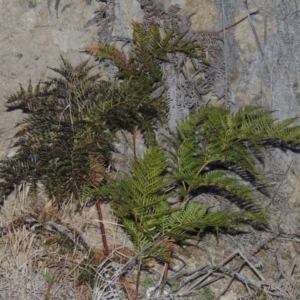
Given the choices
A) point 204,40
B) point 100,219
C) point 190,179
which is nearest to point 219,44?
point 204,40

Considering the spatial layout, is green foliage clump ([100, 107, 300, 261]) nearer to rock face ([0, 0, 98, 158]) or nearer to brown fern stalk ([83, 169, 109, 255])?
brown fern stalk ([83, 169, 109, 255])

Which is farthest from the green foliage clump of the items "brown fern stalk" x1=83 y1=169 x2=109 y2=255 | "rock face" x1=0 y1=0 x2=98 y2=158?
"rock face" x1=0 y1=0 x2=98 y2=158

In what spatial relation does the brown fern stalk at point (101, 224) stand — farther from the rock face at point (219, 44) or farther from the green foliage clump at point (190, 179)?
the rock face at point (219, 44)

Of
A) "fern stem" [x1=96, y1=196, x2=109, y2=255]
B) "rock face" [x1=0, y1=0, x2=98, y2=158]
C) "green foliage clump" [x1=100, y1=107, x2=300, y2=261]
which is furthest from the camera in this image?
"rock face" [x1=0, y1=0, x2=98, y2=158]

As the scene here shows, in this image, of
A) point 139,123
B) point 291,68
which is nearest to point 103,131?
point 139,123

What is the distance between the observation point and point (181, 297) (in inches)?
170

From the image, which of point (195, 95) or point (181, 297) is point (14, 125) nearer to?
point (195, 95)

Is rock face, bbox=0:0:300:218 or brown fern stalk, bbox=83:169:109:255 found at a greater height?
rock face, bbox=0:0:300:218

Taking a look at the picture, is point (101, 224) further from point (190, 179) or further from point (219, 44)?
point (219, 44)

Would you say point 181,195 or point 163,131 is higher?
point 163,131

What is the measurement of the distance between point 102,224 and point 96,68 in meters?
1.24

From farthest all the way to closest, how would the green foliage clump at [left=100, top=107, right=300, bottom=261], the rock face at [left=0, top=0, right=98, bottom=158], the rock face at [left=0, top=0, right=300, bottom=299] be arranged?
1. the rock face at [left=0, top=0, right=98, bottom=158]
2. the rock face at [left=0, top=0, right=300, bottom=299]
3. the green foliage clump at [left=100, top=107, right=300, bottom=261]

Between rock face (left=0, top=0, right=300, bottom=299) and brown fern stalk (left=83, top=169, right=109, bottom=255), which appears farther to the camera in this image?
rock face (left=0, top=0, right=300, bottom=299)

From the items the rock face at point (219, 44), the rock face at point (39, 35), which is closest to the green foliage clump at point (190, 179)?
the rock face at point (219, 44)
